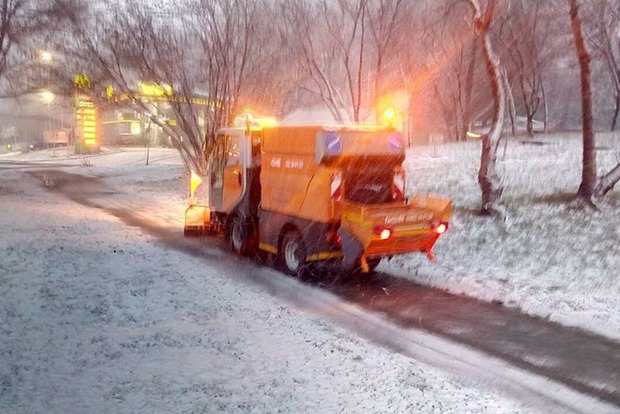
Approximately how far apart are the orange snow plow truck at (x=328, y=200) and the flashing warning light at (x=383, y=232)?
15 millimetres

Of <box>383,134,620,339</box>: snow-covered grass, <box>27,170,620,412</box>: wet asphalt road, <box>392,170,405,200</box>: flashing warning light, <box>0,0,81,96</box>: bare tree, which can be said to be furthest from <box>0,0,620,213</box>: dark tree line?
<box>27,170,620,412</box>: wet asphalt road

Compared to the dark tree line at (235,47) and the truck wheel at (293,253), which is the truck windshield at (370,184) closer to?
the truck wheel at (293,253)

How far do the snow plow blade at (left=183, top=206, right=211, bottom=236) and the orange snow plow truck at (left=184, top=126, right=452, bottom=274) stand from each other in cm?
222

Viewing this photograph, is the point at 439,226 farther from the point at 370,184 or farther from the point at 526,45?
the point at 526,45

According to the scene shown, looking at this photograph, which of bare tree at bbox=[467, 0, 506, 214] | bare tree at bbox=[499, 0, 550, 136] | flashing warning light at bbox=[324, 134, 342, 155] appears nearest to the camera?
flashing warning light at bbox=[324, 134, 342, 155]

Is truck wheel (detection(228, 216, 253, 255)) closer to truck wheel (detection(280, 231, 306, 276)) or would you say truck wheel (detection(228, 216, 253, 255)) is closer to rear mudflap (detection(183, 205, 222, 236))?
truck wheel (detection(280, 231, 306, 276))

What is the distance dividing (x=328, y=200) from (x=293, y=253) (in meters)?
1.45

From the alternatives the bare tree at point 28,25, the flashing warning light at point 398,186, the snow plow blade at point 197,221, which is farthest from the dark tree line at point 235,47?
the flashing warning light at point 398,186

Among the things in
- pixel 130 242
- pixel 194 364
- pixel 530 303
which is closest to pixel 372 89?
pixel 130 242

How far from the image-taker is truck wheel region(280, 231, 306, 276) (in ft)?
35.3

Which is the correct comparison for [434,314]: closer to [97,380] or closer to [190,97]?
[97,380]

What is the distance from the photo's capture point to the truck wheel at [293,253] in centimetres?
1077

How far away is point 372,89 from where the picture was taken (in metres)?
25.3

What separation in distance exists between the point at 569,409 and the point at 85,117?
4824cm
